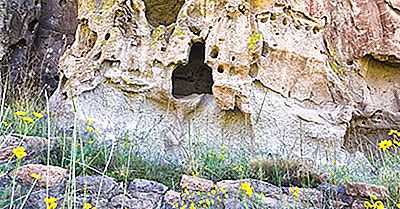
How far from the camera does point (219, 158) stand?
3111mm

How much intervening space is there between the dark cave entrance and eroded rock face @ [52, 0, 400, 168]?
82 cm

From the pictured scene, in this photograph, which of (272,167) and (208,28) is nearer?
(272,167)

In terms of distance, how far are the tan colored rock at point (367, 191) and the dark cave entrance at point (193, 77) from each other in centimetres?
298

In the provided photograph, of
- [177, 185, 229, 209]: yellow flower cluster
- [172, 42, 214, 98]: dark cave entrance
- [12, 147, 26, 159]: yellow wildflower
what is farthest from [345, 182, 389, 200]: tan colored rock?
[172, 42, 214, 98]: dark cave entrance

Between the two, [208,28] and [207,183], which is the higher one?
[208,28]

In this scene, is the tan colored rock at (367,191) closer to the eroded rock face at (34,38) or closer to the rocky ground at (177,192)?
the rocky ground at (177,192)

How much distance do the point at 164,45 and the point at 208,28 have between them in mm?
508

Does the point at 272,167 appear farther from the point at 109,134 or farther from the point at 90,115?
the point at 90,115

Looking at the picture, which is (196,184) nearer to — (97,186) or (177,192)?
(177,192)

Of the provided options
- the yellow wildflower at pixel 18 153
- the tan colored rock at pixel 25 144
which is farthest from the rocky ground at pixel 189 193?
the yellow wildflower at pixel 18 153

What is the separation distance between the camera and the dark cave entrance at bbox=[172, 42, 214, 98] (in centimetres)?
528

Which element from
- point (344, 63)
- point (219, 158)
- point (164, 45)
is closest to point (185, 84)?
point (164, 45)

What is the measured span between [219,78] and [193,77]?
138cm

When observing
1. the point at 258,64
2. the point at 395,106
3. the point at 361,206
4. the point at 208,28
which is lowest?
the point at 395,106
